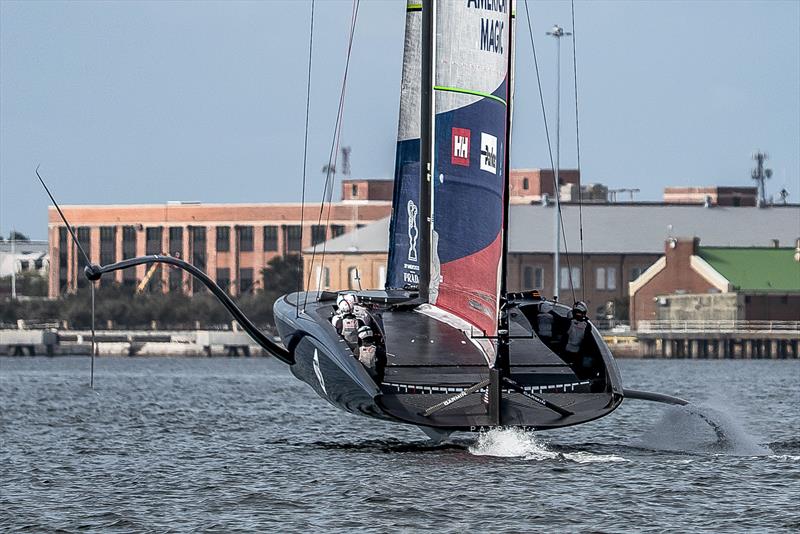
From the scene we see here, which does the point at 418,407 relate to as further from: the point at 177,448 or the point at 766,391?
the point at 766,391

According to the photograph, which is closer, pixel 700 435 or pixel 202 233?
pixel 700 435

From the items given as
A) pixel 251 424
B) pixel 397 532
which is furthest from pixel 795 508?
pixel 251 424

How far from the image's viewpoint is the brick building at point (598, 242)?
98750 millimetres

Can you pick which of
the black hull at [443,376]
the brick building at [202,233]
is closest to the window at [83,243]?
the brick building at [202,233]

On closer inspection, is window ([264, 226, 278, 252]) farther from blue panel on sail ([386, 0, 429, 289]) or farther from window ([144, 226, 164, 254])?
blue panel on sail ([386, 0, 429, 289])

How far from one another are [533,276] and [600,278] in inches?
194

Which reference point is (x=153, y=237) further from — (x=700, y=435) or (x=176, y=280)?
(x=700, y=435)

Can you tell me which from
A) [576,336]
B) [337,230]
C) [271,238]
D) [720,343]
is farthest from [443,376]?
[271,238]

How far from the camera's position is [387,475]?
21047 millimetres

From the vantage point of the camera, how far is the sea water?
18.1 m

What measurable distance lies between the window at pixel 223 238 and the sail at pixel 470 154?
99.4m

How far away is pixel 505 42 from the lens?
21.9 m

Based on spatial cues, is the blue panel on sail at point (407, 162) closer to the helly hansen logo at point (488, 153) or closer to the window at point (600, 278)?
the helly hansen logo at point (488, 153)

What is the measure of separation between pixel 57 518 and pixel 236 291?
102056 millimetres
